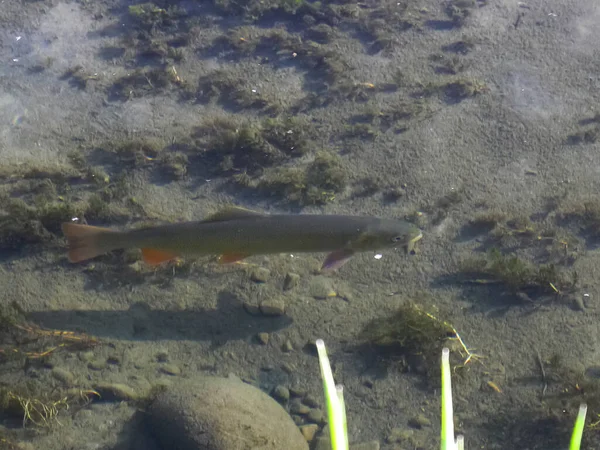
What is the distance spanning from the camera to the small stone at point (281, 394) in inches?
219

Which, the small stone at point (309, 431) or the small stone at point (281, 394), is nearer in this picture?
the small stone at point (309, 431)

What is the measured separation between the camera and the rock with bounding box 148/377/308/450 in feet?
15.5

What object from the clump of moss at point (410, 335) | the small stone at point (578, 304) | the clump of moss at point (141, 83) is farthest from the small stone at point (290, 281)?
the clump of moss at point (141, 83)

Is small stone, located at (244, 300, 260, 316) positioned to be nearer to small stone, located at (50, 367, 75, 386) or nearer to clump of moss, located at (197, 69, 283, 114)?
small stone, located at (50, 367, 75, 386)

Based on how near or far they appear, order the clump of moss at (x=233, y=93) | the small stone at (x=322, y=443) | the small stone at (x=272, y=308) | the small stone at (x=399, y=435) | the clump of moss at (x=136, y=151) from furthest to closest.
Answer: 1. the clump of moss at (x=233, y=93)
2. the clump of moss at (x=136, y=151)
3. the small stone at (x=272, y=308)
4. the small stone at (x=399, y=435)
5. the small stone at (x=322, y=443)

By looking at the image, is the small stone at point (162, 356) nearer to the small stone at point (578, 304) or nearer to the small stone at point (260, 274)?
the small stone at point (260, 274)

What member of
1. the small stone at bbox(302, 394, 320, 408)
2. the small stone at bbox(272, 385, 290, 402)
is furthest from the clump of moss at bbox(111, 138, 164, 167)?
the small stone at bbox(302, 394, 320, 408)

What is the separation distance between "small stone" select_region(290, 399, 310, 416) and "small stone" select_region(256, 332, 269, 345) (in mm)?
774

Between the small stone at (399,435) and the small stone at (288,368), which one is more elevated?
the small stone at (288,368)

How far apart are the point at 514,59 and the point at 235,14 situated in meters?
5.43

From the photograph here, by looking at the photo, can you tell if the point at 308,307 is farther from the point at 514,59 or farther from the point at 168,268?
the point at 514,59

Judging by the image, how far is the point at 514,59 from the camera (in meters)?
9.77

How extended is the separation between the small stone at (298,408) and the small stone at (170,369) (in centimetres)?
128

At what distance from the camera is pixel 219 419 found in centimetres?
480
